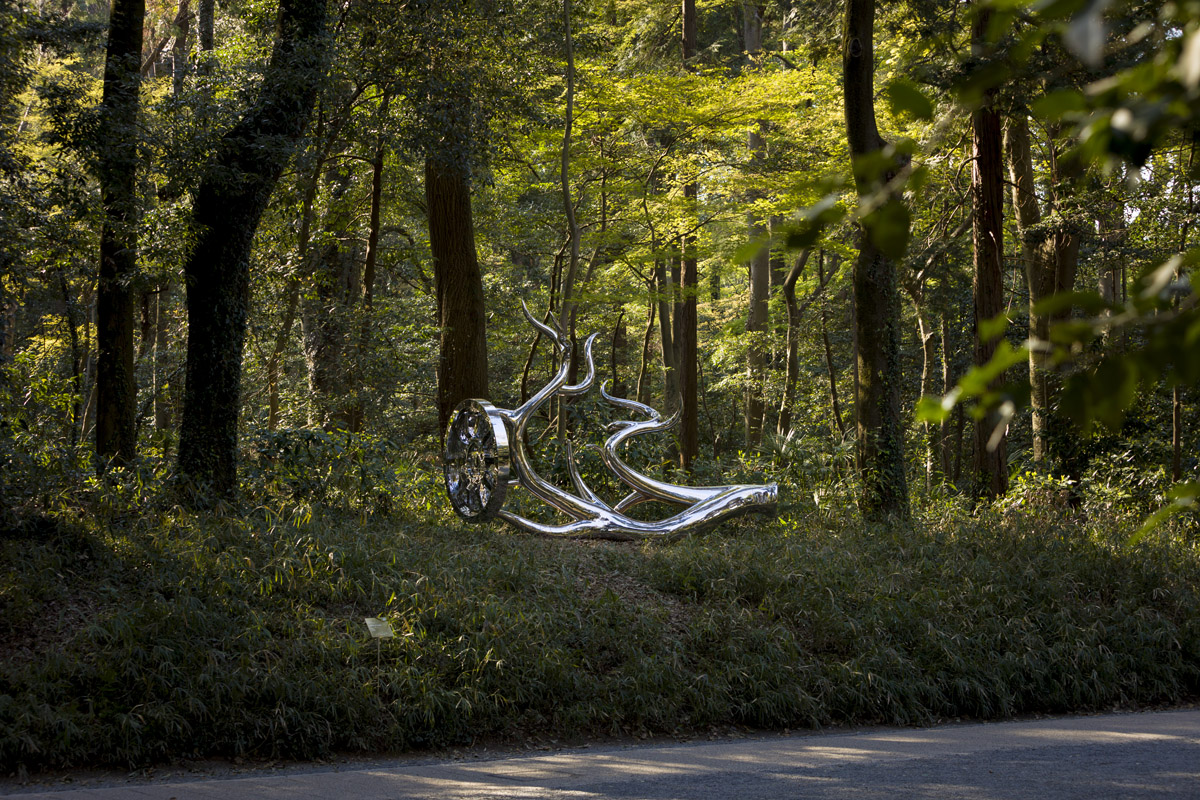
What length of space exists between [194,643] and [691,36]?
16.3 metres

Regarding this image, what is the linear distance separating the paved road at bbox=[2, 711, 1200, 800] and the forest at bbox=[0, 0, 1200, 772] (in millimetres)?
532

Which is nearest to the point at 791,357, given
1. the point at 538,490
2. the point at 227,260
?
the point at 538,490

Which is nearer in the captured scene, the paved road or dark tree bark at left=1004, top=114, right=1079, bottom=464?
the paved road

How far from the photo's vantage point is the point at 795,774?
596cm

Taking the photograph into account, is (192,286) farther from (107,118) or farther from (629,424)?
(629,424)

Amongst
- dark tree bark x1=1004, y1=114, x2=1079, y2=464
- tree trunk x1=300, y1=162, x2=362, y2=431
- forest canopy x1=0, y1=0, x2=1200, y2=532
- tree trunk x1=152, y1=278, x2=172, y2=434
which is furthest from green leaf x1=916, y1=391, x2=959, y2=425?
tree trunk x1=300, y1=162, x2=362, y2=431

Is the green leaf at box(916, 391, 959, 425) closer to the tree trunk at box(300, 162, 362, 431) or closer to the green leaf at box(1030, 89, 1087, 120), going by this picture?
the green leaf at box(1030, 89, 1087, 120)

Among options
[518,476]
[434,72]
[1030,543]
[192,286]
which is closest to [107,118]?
[192,286]

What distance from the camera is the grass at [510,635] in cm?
623

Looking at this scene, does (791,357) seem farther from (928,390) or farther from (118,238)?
(118,238)

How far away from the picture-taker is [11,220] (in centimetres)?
848

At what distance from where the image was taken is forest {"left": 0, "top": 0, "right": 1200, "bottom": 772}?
590 centimetres

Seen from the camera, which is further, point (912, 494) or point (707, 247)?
point (707, 247)

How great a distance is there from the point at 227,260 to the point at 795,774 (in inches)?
309
